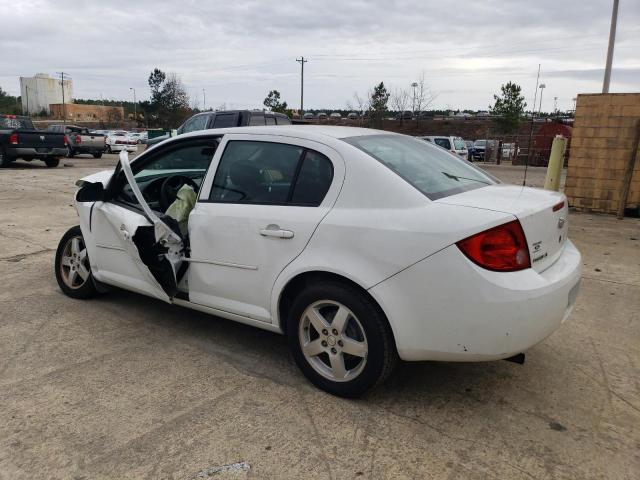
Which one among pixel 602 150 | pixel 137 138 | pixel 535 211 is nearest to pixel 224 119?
pixel 602 150

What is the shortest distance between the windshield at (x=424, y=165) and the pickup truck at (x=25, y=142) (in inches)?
675

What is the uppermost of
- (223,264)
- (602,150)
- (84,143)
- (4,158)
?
(602,150)

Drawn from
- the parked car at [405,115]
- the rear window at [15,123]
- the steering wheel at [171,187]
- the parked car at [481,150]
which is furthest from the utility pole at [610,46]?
the parked car at [405,115]

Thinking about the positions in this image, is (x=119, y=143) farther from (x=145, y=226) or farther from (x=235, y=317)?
(x=235, y=317)

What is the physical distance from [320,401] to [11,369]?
204 centimetres

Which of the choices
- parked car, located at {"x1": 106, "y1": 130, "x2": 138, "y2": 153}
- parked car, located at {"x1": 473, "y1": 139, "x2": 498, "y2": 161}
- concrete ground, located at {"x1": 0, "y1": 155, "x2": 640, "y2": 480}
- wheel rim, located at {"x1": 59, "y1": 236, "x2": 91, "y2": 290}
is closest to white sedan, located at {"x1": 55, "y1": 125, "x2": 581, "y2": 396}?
concrete ground, located at {"x1": 0, "y1": 155, "x2": 640, "y2": 480}

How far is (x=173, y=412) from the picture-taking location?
290 centimetres

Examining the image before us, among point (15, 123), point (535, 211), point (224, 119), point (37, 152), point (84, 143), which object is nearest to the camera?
point (535, 211)

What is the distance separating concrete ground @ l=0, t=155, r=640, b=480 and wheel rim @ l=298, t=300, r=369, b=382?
7.0 inches

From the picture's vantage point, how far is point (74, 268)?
185 inches

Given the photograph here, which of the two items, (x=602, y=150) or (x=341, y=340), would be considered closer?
(x=341, y=340)

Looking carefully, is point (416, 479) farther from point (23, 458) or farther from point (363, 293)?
point (23, 458)

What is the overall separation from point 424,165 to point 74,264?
10.7 ft

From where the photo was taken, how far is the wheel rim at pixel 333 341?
2.89 metres
